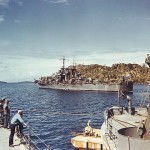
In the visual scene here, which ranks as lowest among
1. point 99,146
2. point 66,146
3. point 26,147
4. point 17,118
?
point 66,146

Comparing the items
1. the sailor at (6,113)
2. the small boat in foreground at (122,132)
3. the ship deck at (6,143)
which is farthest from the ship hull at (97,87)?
the ship deck at (6,143)

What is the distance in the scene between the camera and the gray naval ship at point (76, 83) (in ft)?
423

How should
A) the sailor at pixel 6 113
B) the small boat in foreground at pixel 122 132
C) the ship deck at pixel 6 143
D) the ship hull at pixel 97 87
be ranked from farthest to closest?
the ship hull at pixel 97 87 < the sailor at pixel 6 113 < the ship deck at pixel 6 143 < the small boat in foreground at pixel 122 132

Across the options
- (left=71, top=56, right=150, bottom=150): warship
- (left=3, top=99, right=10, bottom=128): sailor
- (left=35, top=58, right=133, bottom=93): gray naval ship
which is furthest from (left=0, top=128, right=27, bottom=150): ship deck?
(left=35, top=58, right=133, bottom=93): gray naval ship

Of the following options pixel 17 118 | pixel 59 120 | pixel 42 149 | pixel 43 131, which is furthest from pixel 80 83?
pixel 17 118

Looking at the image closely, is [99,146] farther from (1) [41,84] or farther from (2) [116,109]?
(1) [41,84]

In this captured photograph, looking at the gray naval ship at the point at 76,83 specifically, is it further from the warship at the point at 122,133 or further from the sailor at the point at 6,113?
the sailor at the point at 6,113

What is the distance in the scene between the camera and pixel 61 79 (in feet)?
509

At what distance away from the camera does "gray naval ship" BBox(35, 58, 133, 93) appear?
129 m

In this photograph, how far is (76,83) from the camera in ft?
470

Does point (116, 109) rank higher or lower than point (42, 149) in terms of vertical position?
higher

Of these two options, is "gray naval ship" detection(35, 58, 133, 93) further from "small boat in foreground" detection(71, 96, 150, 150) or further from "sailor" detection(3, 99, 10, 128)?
"sailor" detection(3, 99, 10, 128)

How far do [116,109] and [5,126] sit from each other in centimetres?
792

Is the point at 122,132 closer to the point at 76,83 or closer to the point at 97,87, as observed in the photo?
the point at 97,87
